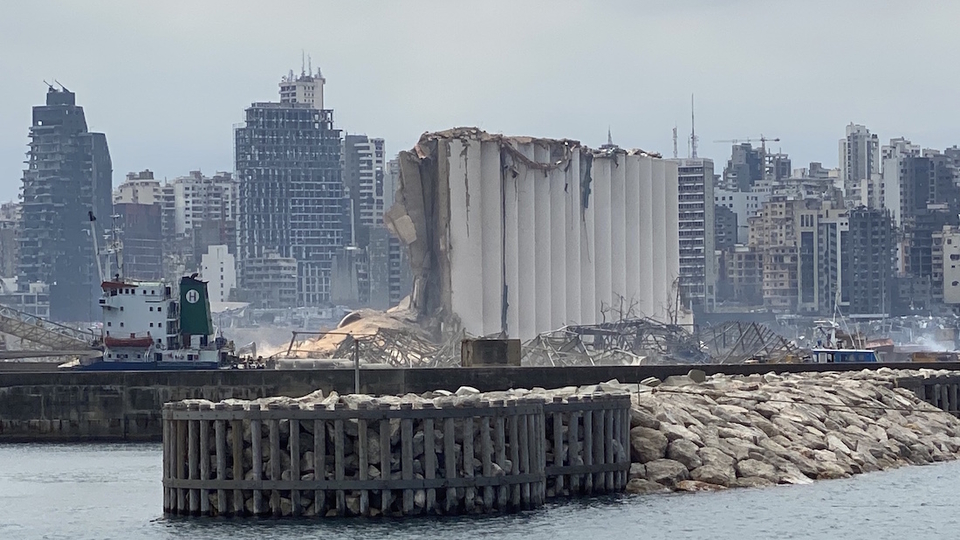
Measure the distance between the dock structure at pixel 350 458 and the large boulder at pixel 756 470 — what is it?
5.22 m

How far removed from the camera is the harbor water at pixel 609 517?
29.4 m

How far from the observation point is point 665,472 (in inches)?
1331

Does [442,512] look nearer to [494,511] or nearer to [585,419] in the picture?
[494,511]

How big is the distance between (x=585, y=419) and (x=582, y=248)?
59182 millimetres

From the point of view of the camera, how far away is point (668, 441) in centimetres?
3450

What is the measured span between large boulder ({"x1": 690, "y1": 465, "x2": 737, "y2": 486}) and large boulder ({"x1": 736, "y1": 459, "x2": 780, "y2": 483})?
0.43m

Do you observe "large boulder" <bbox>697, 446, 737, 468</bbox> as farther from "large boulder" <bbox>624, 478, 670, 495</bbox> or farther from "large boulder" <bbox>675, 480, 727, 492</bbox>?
"large boulder" <bbox>624, 478, 670, 495</bbox>

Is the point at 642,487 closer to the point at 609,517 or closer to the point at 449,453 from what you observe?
the point at 609,517

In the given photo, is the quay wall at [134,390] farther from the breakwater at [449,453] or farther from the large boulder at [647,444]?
the large boulder at [647,444]

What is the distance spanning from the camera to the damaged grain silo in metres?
84.9

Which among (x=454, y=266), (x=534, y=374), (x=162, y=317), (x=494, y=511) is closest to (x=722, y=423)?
(x=494, y=511)

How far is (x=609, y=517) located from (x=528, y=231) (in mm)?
56955

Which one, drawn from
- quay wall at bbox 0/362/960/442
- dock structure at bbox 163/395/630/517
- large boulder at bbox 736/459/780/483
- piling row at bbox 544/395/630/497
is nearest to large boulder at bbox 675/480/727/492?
large boulder at bbox 736/459/780/483

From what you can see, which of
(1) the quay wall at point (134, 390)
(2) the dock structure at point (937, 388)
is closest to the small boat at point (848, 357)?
(1) the quay wall at point (134, 390)
